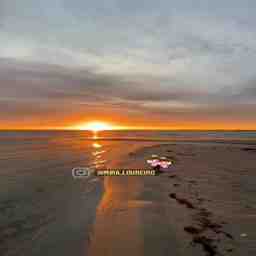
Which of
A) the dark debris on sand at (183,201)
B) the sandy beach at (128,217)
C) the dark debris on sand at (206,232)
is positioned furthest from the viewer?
the dark debris on sand at (183,201)

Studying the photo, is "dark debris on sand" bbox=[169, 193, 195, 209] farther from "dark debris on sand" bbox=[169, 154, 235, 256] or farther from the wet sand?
"dark debris on sand" bbox=[169, 154, 235, 256]

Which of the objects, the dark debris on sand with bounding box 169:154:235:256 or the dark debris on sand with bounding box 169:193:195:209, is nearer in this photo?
the dark debris on sand with bounding box 169:154:235:256

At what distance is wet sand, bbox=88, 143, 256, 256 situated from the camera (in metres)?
5.71

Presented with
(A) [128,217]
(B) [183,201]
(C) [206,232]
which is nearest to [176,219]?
(C) [206,232]

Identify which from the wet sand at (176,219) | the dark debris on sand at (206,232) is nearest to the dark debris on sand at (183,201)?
the wet sand at (176,219)

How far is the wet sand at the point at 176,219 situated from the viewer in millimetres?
5715

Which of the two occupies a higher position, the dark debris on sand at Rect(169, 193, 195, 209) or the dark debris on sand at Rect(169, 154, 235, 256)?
the dark debris on sand at Rect(169, 154, 235, 256)

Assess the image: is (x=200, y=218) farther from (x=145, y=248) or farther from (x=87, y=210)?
(x=87, y=210)

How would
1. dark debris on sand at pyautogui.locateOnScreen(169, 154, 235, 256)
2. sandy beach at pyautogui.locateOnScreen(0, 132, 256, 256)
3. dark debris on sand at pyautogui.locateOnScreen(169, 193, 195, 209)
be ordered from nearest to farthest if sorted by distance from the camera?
dark debris on sand at pyautogui.locateOnScreen(169, 154, 235, 256) → sandy beach at pyautogui.locateOnScreen(0, 132, 256, 256) → dark debris on sand at pyautogui.locateOnScreen(169, 193, 195, 209)

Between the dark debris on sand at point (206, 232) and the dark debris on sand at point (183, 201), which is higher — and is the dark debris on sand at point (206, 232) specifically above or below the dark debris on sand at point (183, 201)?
above

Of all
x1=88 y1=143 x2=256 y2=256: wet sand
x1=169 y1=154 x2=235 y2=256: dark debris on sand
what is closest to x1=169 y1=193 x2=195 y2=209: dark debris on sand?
x1=88 y1=143 x2=256 y2=256: wet sand

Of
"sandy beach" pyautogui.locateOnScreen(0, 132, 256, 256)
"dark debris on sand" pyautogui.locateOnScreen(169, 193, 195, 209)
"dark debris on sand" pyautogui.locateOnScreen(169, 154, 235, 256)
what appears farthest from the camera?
"dark debris on sand" pyautogui.locateOnScreen(169, 193, 195, 209)

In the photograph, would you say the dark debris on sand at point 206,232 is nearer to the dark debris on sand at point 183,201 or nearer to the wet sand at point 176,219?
the wet sand at point 176,219

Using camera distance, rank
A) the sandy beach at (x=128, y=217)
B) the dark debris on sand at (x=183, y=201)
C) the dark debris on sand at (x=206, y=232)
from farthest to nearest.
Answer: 1. the dark debris on sand at (x=183, y=201)
2. the sandy beach at (x=128, y=217)
3. the dark debris on sand at (x=206, y=232)
